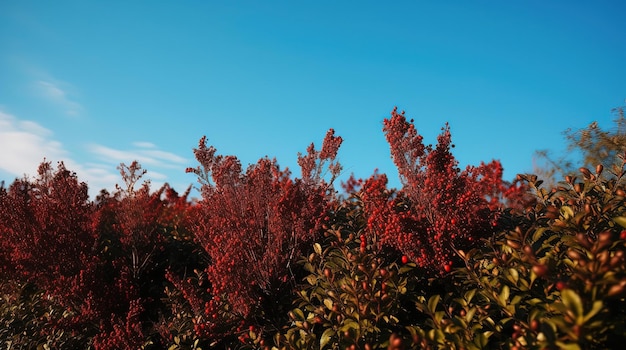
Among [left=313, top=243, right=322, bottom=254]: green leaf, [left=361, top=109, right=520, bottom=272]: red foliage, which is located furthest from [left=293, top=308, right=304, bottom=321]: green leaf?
[left=361, top=109, right=520, bottom=272]: red foliage

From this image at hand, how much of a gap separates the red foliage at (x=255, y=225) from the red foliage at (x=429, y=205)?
2.88 feet

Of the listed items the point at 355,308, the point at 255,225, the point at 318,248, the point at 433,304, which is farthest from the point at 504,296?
the point at 255,225

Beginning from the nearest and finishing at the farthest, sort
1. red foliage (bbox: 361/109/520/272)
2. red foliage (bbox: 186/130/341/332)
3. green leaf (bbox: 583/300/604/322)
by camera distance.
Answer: green leaf (bbox: 583/300/604/322), red foliage (bbox: 361/109/520/272), red foliage (bbox: 186/130/341/332)

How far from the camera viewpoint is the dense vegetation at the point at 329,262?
2869mm

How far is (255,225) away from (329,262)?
4.09 feet

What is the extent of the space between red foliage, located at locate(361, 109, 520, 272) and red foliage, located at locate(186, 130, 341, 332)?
2.88 ft

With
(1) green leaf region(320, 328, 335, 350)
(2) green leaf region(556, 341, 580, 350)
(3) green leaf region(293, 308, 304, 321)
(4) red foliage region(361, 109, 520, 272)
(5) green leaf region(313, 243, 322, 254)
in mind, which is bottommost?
(1) green leaf region(320, 328, 335, 350)

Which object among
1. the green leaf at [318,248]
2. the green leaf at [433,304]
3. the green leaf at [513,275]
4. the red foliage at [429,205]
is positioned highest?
the red foliage at [429,205]

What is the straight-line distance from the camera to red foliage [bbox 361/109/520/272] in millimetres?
4051

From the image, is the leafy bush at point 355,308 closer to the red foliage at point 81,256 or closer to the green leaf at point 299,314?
the green leaf at point 299,314

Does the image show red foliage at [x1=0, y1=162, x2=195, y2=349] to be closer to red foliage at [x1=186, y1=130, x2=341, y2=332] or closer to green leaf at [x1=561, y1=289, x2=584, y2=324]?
red foliage at [x1=186, y1=130, x2=341, y2=332]

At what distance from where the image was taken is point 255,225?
496cm

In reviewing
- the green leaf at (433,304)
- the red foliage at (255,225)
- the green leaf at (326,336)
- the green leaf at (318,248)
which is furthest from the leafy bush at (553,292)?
the red foliage at (255,225)

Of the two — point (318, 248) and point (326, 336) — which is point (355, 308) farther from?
point (318, 248)
